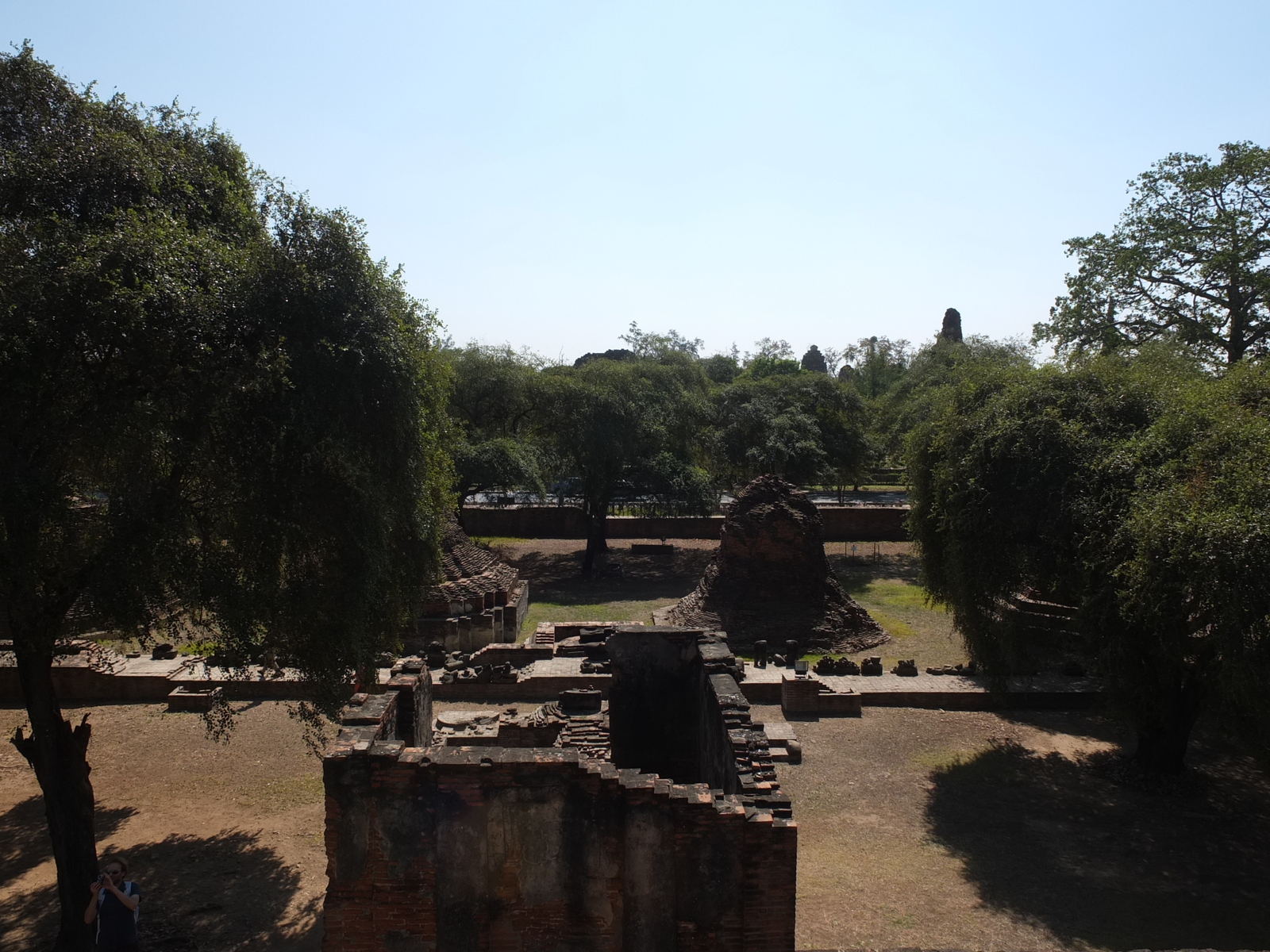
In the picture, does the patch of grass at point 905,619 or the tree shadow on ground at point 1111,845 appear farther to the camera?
the patch of grass at point 905,619

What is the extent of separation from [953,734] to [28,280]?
531 inches

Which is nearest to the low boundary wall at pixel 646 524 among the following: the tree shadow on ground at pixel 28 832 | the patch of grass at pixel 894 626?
the patch of grass at pixel 894 626

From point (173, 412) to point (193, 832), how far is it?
19.0 ft

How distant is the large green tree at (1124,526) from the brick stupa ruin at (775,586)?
16.7 feet

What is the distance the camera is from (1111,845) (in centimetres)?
1055

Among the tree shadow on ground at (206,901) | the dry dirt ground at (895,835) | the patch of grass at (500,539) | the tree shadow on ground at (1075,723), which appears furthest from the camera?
the patch of grass at (500,539)

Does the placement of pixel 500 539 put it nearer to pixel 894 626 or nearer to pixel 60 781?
pixel 894 626

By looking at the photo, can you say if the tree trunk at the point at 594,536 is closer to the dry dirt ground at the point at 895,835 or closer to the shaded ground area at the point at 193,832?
the dry dirt ground at the point at 895,835

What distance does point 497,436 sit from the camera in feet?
96.5

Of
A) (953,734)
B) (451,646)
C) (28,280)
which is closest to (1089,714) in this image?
(953,734)

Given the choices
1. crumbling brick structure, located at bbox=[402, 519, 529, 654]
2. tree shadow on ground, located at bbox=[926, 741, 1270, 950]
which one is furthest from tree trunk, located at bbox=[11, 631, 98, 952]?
tree shadow on ground, located at bbox=[926, 741, 1270, 950]

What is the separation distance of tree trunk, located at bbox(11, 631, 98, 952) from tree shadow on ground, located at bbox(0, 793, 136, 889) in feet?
4.81

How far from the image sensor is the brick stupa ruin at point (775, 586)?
19.0 meters

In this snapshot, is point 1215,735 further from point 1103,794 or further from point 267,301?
point 267,301
